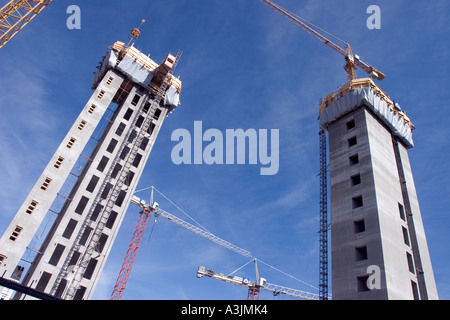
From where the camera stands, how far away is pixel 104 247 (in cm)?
5994

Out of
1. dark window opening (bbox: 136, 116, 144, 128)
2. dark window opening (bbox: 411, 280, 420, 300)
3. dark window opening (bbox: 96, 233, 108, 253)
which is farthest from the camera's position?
dark window opening (bbox: 136, 116, 144, 128)

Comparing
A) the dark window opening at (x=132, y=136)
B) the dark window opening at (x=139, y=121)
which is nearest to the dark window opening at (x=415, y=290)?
the dark window opening at (x=132, y=136)

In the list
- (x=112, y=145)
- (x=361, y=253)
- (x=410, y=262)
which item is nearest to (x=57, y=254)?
(x=112, y=145)

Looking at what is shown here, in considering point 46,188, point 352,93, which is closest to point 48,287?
point 46,188

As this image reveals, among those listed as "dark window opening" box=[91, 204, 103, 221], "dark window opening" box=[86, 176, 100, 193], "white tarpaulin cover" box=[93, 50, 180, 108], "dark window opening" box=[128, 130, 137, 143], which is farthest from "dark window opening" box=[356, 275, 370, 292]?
"white tarpaulin cover" box=[93, 50, 180, 108]

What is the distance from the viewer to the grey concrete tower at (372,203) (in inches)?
1708

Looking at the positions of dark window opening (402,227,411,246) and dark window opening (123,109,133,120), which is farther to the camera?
dark window opening (123,109,133,120)

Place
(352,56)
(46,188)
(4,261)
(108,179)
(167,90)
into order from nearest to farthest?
(4,261) → (46,188) → (108,179) → (167,90) → (352,56)

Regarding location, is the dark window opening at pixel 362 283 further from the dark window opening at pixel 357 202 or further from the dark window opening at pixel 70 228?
the dark window opening at pixel 70 228

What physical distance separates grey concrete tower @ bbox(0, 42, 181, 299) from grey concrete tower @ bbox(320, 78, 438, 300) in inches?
1552

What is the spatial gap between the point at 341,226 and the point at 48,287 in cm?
4623

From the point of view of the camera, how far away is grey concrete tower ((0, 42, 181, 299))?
169 ft

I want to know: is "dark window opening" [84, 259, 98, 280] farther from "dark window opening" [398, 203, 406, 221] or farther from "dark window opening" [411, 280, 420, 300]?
"dark window opening" [398, 203, 406, 221]
